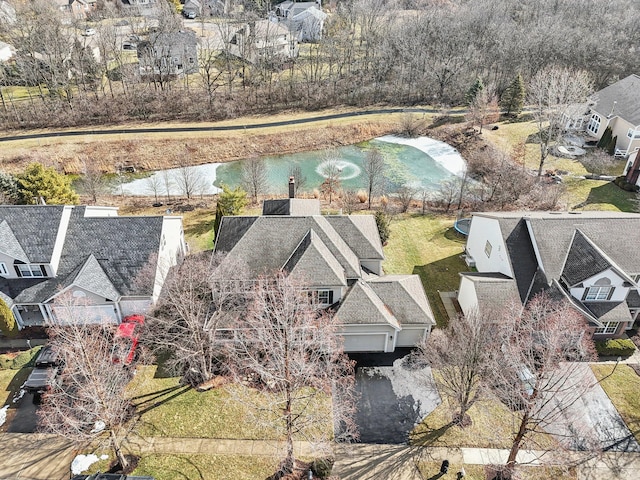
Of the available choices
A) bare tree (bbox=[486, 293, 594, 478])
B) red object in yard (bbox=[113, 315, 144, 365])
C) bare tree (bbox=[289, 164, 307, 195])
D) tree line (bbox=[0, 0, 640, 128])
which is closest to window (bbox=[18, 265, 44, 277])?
red object in yard (bbox=[113, 315, 144, 365])

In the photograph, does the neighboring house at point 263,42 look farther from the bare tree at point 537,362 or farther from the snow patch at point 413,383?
the bare tree at point 537,362

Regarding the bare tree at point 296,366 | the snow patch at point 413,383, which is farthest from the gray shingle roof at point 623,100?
the bare tree at point 296,366

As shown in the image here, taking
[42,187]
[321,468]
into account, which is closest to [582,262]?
[321,468]

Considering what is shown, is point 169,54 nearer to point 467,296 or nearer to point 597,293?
point 467,296

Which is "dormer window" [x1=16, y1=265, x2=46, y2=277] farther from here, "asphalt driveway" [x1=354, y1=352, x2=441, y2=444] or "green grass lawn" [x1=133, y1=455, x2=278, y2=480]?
"asphalt driveway" [x1=354, y1=352, x2=441, y2=444]

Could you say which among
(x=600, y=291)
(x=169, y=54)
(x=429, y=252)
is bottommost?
(x=429, y=252)

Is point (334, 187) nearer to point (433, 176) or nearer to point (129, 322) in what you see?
point (433, 176)
